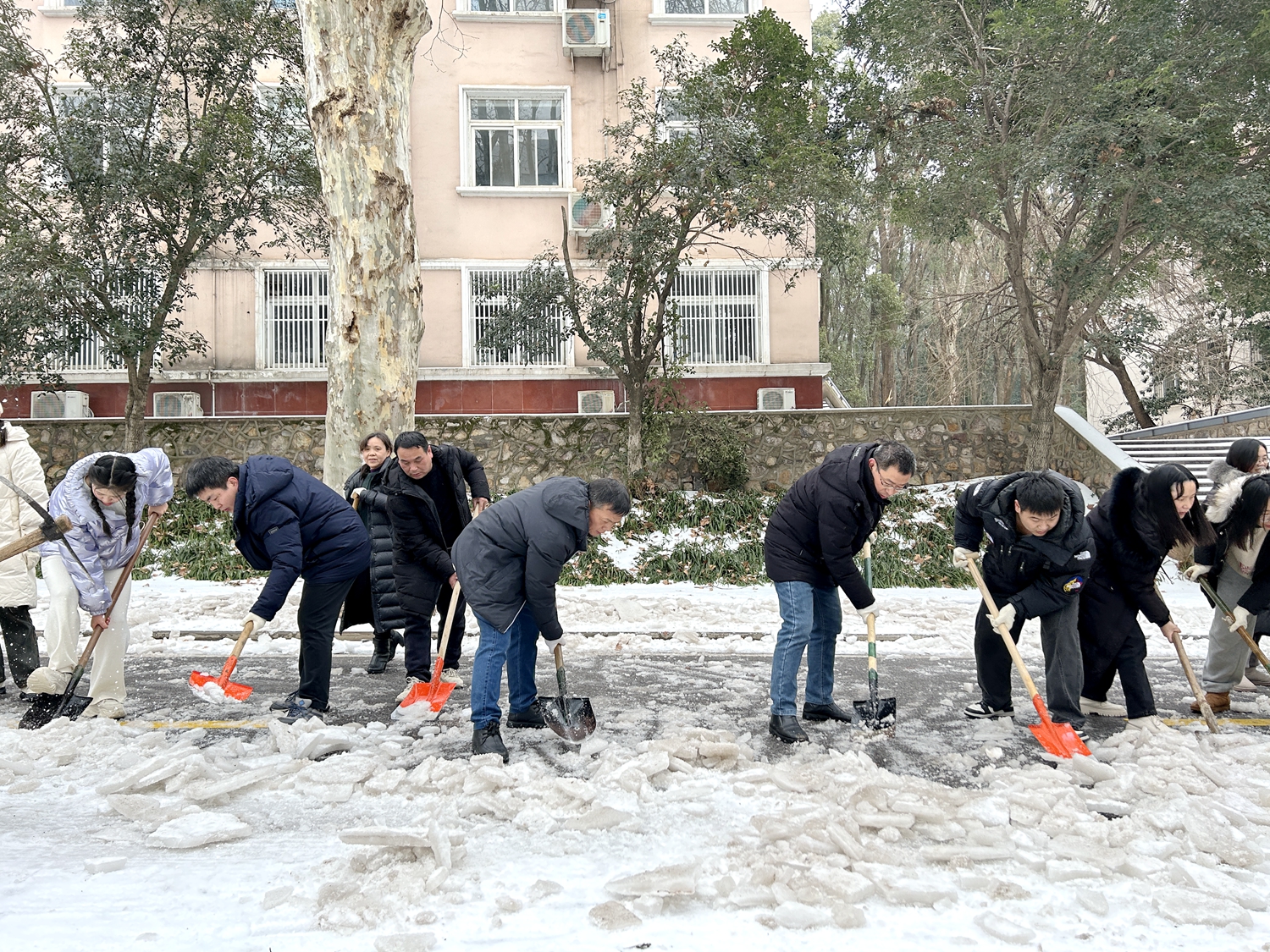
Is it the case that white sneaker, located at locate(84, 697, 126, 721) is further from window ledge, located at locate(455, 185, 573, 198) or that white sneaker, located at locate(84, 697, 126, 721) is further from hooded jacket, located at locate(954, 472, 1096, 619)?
window ledge, located at locate(455, 185, 573, 198)

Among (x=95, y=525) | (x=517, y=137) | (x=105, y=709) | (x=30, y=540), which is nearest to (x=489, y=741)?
(x=105, y=709)

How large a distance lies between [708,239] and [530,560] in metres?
12.3

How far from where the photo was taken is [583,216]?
15242 millimetres

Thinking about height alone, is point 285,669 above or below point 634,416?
below

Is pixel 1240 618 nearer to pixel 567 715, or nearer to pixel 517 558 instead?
pixel 567 715

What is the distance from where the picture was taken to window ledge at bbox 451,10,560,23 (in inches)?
639

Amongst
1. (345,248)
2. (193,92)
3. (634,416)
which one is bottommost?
(634,416)

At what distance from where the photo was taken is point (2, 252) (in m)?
11.4

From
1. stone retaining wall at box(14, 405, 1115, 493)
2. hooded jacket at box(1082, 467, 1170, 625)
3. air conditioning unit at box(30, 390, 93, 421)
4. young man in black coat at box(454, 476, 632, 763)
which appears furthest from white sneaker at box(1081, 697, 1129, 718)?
air conditioning unit at box(30, 390, 93, 421)

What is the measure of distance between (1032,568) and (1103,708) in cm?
115

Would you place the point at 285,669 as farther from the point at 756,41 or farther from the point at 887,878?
the point at 756,41

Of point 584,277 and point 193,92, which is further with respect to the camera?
point 584,277

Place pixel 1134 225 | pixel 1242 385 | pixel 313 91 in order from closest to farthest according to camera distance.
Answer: pixel 313 91 < pixel 1134 225 < pixel 1242 385

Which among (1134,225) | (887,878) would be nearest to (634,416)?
(1134,225)
